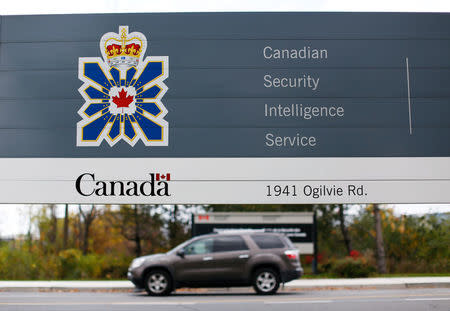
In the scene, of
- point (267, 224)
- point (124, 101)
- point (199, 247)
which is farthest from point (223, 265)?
point (124, 101)

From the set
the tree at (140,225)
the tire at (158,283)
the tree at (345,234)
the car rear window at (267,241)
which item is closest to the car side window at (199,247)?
the tire at (158,283)

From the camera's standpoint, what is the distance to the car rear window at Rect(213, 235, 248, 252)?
36.9 ft

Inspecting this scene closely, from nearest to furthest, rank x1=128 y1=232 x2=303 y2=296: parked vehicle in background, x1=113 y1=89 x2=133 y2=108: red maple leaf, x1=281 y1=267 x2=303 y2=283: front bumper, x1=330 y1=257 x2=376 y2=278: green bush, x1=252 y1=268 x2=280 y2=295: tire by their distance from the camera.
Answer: x1=113 y1=89 x2=133 y2=108: red maple leaf
x1=128 y1=232 x2=303 y2=296: parked vehicle in background
x1=252 y1=268 x2=280 y2=295: tire
x1=281 y1=267 x2=303 y2=283: front bumper
x1=330 y1=257 x2=376 y2=278: green bush

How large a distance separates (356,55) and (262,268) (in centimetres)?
821

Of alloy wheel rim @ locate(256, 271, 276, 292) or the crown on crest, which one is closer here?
the crown on crest

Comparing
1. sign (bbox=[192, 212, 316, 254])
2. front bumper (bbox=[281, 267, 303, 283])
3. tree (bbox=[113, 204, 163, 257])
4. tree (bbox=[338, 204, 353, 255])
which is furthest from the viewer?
tree (bbox=[113, 204, 163, 257])

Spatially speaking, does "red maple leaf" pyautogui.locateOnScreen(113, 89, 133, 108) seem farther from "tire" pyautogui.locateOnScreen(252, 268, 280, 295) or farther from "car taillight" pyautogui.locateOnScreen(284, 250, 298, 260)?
"car taillight" pyautogui.locateOnScreen(284, 250, 298, 260)

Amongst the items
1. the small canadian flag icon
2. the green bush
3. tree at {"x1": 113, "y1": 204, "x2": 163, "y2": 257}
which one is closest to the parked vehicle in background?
the green bush

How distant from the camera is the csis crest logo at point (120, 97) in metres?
3.54

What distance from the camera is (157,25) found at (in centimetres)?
364

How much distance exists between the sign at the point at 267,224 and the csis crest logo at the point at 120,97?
12.2 m

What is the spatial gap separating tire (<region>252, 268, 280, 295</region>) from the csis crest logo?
26.5ft

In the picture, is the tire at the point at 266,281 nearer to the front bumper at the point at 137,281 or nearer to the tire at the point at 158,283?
the tire at the point at 158,283

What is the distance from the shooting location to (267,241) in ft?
38.2
